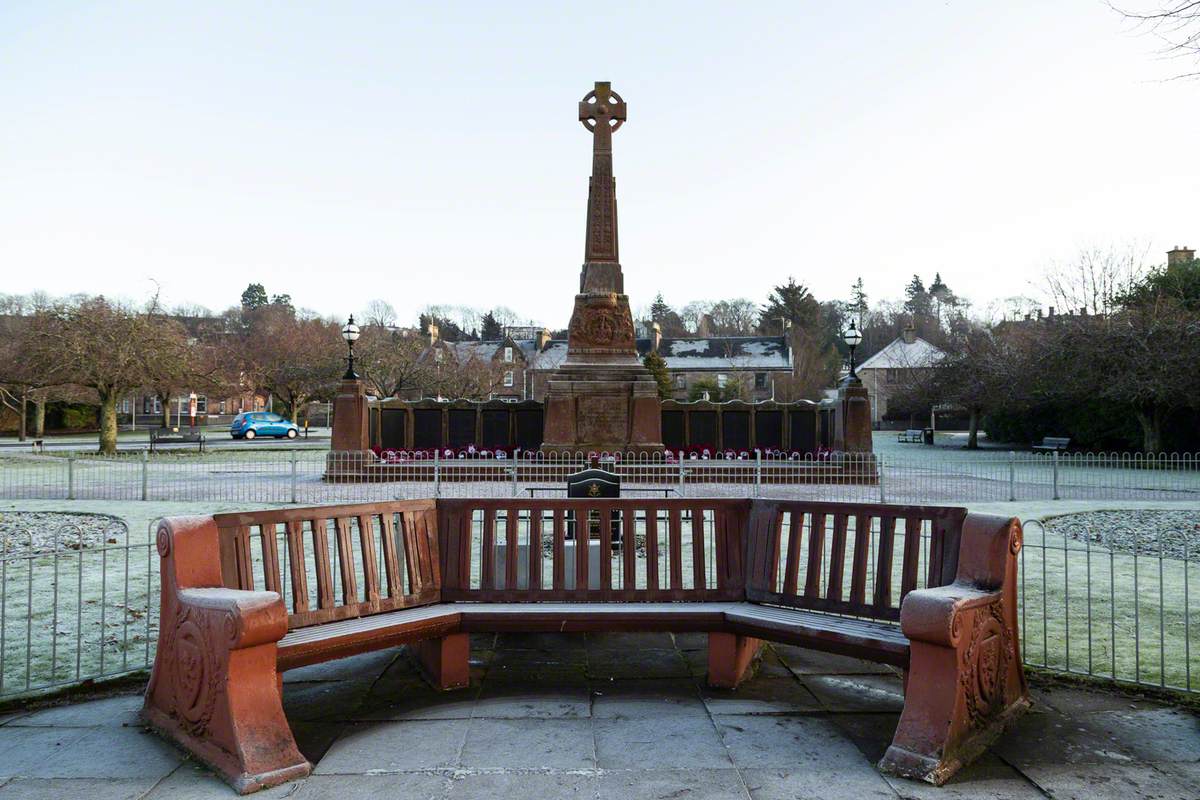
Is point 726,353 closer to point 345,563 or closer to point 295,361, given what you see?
point 295,361

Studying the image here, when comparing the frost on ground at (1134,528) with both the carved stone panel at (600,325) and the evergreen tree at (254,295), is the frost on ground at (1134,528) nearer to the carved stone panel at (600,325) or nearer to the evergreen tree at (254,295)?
the carved stone panel at (600,325)

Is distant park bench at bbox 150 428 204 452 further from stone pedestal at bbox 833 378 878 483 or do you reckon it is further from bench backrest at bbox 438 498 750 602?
bench backrest at bbox 438 498 750 602

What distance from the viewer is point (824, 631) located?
451 centimetres

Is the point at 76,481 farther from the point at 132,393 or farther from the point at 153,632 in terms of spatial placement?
the point at 153,632

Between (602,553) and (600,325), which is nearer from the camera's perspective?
(602,553)

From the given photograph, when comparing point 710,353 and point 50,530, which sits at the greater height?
point 710,353

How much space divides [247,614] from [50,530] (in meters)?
10.9

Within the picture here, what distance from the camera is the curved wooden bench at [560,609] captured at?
3.77 metres

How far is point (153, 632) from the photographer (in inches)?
254

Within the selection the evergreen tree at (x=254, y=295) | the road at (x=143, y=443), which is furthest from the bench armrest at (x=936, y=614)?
the evergreen tree at (x=254, y=295)

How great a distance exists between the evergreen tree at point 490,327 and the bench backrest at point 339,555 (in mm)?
95577

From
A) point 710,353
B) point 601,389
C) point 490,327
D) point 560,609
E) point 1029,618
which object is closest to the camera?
point 560,609

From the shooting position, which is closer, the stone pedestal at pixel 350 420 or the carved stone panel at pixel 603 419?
the carved stone panel at pixel 603 419

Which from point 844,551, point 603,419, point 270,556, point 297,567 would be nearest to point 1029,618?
point 844,551
